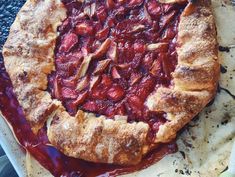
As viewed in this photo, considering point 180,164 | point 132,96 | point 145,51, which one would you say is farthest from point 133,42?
point 180,164

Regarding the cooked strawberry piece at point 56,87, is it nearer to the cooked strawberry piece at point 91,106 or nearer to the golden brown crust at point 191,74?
the cooked strawberry piece at point 91,106

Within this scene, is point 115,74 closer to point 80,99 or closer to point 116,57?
point 116,57

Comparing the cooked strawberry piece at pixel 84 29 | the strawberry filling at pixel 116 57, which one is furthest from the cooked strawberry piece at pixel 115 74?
the cooked strawberry piece at pixel 84 29

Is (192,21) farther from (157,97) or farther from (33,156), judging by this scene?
(33,156)

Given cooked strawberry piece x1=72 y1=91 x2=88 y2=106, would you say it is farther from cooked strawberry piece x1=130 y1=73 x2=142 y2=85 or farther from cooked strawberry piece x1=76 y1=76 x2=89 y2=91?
cooked strawberry piece x1=130 y1=73 x2=142 y2=85

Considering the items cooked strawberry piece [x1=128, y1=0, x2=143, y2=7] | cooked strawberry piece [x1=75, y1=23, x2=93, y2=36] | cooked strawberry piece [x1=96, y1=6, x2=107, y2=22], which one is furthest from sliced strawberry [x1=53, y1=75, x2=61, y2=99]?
cooked strawberry piece [x1=128, y1=0, x2=143, y2=7]

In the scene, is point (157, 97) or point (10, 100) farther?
point (10, 100)
